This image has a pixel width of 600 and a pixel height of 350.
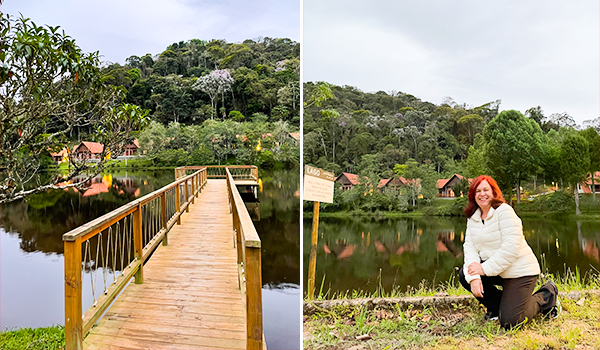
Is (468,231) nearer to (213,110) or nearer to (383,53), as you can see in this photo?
(383,53)

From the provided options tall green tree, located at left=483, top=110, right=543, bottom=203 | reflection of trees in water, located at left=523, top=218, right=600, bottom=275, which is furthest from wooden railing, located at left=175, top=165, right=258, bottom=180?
reflection of trees in water, located at left=523, top=218, right=600, bottom=275

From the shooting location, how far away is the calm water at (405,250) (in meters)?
2.71

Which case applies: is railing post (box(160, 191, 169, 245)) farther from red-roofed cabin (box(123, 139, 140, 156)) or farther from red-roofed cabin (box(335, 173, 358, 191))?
red-roofed cabin (box(123, 139, 140, 156))

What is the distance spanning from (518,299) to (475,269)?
0.34 metres

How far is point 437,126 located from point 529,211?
3.57 feet

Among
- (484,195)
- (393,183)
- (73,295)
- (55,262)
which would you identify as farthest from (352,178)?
(55,262)

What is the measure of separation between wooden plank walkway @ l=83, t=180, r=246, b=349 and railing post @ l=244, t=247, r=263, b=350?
37cm

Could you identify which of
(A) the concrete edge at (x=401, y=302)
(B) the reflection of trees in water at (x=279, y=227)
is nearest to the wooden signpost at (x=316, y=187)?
(A) the concrete edge at (x=401, y=302)

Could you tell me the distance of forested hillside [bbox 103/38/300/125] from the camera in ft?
35.8

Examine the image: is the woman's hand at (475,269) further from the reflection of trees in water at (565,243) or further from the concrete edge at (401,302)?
the reflection of trees in water at (565,243)

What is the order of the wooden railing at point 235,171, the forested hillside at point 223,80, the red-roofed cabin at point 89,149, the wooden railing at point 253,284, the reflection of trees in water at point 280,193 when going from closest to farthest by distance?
the wooden railing at point 253,284 < the red-roofed cabin at point 89,149 < the forested hillside at point 223,80 < the wooden railing at point 235,171 < the reflection of trees in water at point 280,193

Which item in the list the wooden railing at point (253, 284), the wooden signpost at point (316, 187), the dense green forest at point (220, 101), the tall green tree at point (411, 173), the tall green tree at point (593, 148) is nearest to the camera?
the wooden railing at point (253, 284)

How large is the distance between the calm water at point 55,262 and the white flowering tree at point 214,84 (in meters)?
6.08

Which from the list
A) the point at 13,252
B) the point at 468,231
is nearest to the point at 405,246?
the point at 468,231
